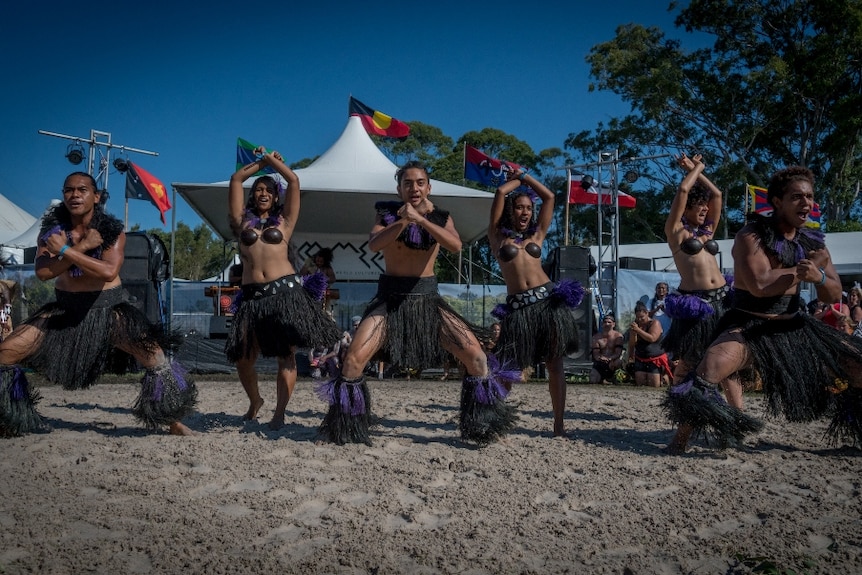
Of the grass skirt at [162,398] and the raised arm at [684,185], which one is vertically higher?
the raised arm at [684,185]

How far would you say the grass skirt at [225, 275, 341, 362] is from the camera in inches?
170

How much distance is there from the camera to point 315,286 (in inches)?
184

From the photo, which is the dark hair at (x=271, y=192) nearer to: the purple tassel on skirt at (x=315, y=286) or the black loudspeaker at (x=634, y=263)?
the purple tassel on skirt at (x=315, y=286)

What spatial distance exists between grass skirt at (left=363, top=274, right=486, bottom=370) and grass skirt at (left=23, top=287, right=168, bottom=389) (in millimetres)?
1319

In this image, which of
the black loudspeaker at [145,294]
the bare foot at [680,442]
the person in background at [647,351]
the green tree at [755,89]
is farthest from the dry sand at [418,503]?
the green tree at [755,89]

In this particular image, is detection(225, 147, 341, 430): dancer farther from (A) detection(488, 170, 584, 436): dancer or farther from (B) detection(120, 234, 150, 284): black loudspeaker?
(B) detection(120, 234, 150, 284): black loudspeaker

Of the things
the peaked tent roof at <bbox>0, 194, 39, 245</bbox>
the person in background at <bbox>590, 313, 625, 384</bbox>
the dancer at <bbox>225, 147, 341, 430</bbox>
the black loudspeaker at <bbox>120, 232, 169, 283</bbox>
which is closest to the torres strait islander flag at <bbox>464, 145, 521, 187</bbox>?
the person in background at <bbox>590, 313, 625, 384</bbox>

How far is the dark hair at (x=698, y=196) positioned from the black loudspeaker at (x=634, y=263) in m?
7.69

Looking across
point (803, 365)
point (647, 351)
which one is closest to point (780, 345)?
point (803, 365)

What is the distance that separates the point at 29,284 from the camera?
10797 millimetres

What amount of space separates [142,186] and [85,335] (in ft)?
30.2

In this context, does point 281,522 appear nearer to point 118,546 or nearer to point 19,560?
point 118,546

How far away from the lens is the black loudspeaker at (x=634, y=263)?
1279 cm

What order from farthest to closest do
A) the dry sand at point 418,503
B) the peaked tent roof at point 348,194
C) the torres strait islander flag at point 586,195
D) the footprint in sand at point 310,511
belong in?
the torres strait islander flag at point 586,195, the peaked tent roof at point 348,194, the footprint in sand at point 310,511, the dry sand at point 418,503
